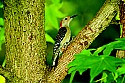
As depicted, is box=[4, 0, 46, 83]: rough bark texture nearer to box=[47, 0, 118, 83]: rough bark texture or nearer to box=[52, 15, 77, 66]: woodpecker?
box=[47, 0, 118, 83]: rough bark texture

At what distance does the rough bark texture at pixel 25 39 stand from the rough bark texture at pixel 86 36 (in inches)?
2.7

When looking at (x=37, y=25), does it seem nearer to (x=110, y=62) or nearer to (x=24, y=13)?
(x=24, y=13)

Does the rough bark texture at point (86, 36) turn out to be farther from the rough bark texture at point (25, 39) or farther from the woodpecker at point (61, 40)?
the woodpecker at point (61, 40)

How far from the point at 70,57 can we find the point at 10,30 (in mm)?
263

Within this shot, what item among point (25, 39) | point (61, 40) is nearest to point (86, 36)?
point (25, 39)

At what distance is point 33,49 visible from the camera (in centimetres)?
165

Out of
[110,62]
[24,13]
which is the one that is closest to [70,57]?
[24,13]

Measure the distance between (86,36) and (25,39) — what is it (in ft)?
0.80

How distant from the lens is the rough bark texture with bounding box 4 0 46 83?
5.36 feet

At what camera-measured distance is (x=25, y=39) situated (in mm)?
1641

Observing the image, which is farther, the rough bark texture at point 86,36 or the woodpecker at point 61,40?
the woodpecker at point 61,40

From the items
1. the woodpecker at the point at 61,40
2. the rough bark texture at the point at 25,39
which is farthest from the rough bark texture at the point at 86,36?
the woodpecker at the point at 61,40

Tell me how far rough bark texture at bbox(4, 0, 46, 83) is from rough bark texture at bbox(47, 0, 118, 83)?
70 mm

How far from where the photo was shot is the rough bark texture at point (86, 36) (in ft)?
5.49
